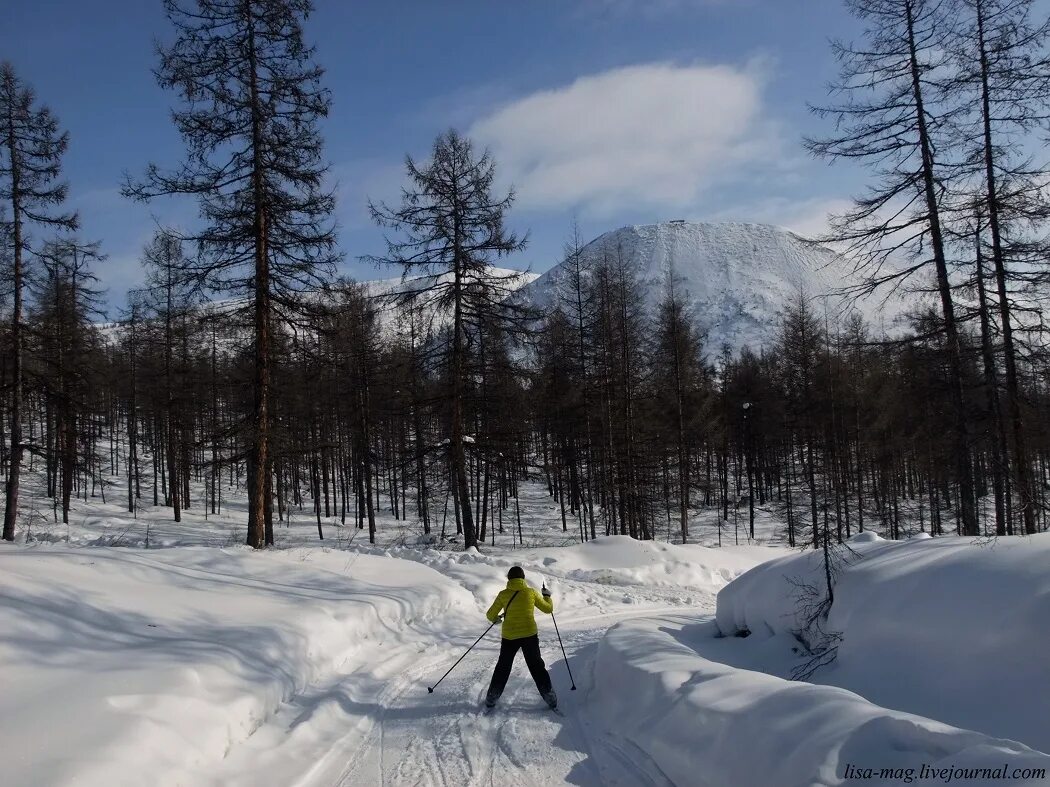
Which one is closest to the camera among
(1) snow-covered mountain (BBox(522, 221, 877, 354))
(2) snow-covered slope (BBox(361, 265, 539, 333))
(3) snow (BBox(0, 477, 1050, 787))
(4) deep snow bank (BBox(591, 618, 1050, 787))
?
(4) deep snow bank (BBox(591, 618, 1050, 787))

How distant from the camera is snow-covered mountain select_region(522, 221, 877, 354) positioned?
13338cm

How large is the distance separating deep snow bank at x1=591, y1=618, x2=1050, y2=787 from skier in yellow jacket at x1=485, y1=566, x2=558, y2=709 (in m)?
0.70

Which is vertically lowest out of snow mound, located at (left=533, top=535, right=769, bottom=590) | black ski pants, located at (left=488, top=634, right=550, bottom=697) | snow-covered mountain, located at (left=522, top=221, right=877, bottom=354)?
snow mound, located at (left=533, top=535, right=769, bottom=590)

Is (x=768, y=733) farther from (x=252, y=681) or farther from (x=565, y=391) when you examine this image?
(x=565, y=391)

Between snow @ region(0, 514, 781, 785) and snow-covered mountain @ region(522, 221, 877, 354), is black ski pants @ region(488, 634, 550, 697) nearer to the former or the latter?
snow @ region(0, 514, 781, 785)

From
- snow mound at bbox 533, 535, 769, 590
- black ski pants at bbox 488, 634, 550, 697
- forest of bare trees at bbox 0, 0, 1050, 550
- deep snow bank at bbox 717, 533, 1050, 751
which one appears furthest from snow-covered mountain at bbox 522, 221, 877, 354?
deep snow bank at bbox 717, 533, 1050, 751

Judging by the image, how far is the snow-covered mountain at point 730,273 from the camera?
133 meters

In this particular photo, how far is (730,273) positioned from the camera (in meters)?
165

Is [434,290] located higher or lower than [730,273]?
lower

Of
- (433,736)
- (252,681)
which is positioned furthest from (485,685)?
(252,681)

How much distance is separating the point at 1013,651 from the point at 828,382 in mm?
26631

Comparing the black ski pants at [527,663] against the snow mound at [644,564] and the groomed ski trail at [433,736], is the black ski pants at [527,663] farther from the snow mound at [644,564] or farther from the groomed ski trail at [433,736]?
the snow mound at [644,564]

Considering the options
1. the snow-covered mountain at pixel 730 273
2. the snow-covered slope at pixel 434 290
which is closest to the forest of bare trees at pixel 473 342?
the snow-covered slope at pixel 434 290

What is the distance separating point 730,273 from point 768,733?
172680 mm
